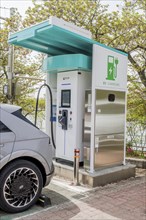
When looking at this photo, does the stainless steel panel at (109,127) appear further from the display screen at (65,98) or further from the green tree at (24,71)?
the green tree at (24,71)

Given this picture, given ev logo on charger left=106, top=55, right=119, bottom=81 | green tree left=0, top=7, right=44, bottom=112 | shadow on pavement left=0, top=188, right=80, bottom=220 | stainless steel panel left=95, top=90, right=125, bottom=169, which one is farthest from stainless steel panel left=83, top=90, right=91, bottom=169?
green tree left=0, top=7, right=44, bottom=112

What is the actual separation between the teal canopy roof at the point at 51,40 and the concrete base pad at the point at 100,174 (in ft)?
8.24

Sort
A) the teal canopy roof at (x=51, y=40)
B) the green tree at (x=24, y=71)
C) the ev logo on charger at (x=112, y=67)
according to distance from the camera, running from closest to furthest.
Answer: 1. the teal canopy roof at (x=51, y=40)
2. the ev logo on charger at (x=112, y=67)
3. the green tree at (x=24, y=71)

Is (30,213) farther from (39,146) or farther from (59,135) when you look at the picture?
(59,135)

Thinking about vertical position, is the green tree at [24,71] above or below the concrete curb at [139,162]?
above

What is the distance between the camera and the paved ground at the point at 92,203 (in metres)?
Answer: 3.44

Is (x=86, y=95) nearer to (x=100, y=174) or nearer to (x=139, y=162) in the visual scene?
(x=100, y=174)

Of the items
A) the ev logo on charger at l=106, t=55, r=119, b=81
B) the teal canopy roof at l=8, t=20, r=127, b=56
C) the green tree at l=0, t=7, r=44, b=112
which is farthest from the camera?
the green tree at l=0, t=7, r=44, b=112

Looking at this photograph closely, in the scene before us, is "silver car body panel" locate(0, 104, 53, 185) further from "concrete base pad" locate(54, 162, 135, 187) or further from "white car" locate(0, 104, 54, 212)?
"concrete base pad" locate(54, 162, 135, 187)

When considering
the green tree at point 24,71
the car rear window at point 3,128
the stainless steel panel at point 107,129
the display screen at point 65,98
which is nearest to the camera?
the car rear window at point 3,128

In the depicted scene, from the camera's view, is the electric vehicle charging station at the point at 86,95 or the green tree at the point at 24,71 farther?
the green tree at the point at 24,71

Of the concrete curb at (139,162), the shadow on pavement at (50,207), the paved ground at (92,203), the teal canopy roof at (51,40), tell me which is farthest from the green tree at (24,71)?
the shadow on pavement at (50,207)

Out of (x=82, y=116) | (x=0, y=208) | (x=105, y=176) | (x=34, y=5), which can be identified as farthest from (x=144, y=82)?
Result: (x=0, y=208)

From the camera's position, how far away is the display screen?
17.0 ft
